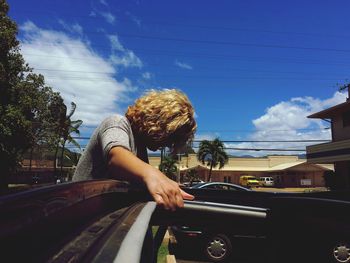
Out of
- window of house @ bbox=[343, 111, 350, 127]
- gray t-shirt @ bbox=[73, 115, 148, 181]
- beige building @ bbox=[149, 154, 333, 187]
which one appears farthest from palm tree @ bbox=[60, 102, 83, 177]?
gray t-shirt @ bbox=[73, 115, 148, 181]

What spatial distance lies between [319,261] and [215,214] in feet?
1.60

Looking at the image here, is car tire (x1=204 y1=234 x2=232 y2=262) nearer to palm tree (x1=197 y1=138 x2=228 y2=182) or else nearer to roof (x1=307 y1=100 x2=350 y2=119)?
roof (x1=307 y1=100 x2=350 y2=119)

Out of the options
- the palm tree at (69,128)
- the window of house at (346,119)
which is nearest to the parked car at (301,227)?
the window of house at (346,119)

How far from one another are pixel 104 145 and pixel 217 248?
7.70m

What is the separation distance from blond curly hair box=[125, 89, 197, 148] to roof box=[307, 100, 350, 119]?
29157 mm

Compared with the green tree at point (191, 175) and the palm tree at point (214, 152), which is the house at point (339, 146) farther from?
the green tree at point (191, 175)

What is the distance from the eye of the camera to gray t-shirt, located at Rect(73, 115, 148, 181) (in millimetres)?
1864

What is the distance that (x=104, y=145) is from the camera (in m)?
1.86

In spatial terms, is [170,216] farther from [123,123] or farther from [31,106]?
[31,106]

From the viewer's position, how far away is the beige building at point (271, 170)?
71.6 m

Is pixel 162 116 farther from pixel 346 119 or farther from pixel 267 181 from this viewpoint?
pixel 267 181

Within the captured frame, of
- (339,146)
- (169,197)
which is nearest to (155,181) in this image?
(169,197)

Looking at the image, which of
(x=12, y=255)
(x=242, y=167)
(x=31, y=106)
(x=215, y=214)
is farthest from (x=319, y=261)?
(x=242, y=167)

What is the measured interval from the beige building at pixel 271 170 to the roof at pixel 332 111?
117ft
